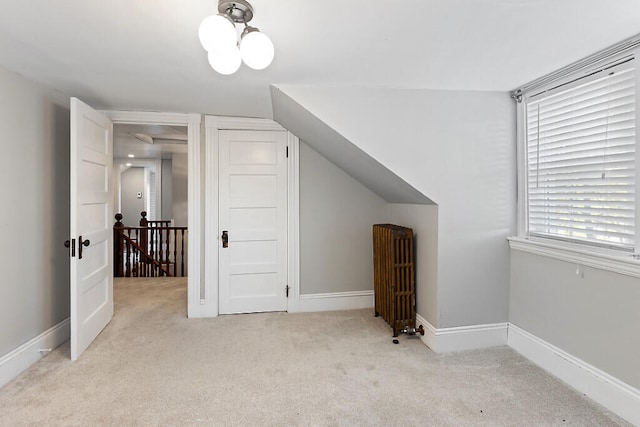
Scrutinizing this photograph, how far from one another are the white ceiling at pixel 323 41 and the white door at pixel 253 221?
86 cm

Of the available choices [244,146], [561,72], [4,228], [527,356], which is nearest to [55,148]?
[4,228]

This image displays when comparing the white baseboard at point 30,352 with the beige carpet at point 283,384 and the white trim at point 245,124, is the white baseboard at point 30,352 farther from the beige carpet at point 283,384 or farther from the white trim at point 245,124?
the white trim at point 245,124

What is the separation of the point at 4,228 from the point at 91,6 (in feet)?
5.24

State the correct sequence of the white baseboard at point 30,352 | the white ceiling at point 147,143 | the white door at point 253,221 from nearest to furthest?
the white baseboard at point 30,352, the white door at point 253,221, the white ceiling at point 147,143

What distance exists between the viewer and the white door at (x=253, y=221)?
10.6 feet

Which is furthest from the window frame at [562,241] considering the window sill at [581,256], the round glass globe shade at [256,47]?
the round glass globe shade at [256,47]

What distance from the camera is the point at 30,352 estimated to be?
223 centimetres

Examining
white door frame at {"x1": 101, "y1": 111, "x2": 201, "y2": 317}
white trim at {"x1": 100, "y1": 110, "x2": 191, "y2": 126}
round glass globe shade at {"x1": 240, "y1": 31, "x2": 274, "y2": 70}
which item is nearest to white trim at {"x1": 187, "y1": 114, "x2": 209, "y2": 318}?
white door frame at {"x1": 101, "y1": 111, "x2": 201, "y2": 317}

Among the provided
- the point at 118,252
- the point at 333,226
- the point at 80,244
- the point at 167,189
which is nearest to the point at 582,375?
the point at 333,226

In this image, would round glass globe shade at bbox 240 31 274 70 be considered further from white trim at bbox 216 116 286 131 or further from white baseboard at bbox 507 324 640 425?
white baseboard at bbox 507 324 640 425

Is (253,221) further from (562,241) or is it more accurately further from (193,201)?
(562,241)

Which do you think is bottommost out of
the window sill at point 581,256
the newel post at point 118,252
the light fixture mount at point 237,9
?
the newel post at point 118,252

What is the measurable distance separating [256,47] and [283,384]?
1.89m

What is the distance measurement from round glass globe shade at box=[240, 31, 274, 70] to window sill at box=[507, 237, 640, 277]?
6.81 feet
